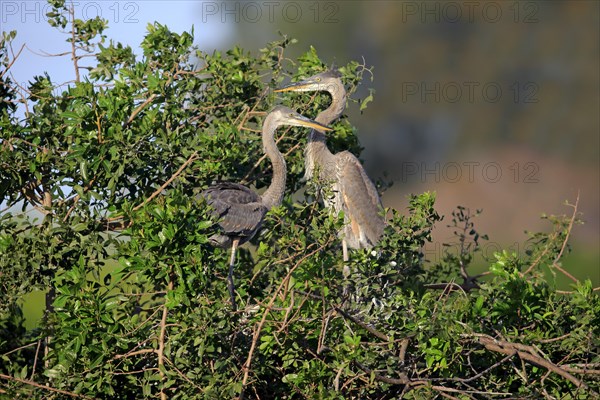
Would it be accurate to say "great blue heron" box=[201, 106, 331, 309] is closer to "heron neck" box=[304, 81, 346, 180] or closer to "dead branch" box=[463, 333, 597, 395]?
"heron neck" box=[304, 81, 346, 180]

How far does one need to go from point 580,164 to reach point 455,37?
469cm

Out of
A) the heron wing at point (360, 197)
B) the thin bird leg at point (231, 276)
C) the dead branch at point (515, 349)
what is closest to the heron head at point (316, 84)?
the heron wing at point (360, 197)

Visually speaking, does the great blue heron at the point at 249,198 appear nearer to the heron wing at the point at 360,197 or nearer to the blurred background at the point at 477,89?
the heron wing at the point at 360,197

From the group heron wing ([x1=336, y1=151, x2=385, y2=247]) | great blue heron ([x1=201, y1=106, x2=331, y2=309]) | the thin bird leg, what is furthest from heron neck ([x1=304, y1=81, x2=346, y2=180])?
the thin bird leg

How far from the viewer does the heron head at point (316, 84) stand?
24.9 ft

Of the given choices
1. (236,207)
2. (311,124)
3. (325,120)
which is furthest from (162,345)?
(325,120)

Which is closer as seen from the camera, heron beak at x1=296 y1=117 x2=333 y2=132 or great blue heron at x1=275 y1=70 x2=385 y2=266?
heron beak at x1=296 y1=117 x2=333 y2=132

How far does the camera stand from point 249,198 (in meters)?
7.21

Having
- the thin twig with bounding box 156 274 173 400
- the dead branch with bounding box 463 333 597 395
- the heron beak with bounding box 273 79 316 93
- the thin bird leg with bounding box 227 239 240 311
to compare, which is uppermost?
the heron beak with bounding box 273 79 316 93

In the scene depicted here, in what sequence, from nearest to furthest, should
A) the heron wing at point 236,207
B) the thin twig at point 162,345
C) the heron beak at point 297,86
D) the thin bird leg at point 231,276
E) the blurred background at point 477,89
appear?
the thin twig at point 162,345, the thin bird leg at point 231,276, the heron wing at point 236,207, the heron beak at point 297,86, the blurred background at point 477,89

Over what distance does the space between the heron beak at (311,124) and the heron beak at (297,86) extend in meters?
0.25

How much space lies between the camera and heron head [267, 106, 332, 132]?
7.01 metres

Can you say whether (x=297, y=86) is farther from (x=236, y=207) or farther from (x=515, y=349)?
(x=515, y=349)

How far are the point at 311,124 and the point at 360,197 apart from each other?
73 centimetres
